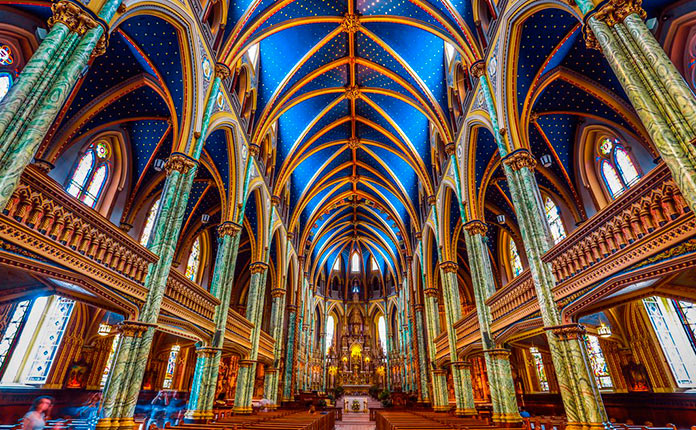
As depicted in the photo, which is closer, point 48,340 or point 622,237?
point 622,237

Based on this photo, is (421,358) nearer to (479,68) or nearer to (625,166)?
(625,166)

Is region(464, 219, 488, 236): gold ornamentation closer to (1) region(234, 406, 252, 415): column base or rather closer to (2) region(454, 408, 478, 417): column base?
(2) region(454, 408, 478, 417): column base

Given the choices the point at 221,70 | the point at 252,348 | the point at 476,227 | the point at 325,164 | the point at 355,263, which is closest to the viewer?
the point at 221,70

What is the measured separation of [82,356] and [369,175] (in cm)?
2130

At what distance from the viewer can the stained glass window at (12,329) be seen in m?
12.1

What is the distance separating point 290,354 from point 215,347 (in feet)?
46.6

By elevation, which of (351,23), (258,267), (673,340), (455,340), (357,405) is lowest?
(357,405)

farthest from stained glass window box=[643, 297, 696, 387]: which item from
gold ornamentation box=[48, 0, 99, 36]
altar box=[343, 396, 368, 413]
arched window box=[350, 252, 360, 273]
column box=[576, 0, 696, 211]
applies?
arched window box=[350, 252, 360, 273]

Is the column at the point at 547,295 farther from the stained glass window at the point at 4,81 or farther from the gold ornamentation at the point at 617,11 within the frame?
the stained glass window at the point at 4,81

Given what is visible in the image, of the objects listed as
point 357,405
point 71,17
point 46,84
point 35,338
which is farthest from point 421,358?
point 71,17

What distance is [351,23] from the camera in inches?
627

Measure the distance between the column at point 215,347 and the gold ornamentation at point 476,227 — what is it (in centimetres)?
937

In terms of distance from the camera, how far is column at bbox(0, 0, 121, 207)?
4746 millimetres

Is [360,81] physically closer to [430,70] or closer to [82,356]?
[430,70]
